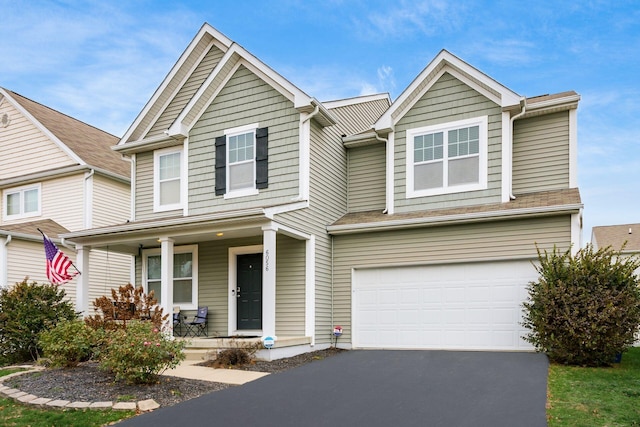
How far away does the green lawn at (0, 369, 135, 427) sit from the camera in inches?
243

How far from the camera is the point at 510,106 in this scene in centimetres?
1136

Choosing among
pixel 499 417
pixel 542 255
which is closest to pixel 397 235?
pixel 542 255

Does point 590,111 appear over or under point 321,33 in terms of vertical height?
under

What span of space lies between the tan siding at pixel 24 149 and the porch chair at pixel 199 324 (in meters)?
7.76

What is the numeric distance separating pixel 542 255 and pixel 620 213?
23.6m

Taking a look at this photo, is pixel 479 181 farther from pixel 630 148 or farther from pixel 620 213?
pixel 620 213

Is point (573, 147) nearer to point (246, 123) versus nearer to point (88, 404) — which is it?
point (246, 123)

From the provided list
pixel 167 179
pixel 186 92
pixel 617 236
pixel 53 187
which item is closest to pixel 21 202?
pixel 53 187

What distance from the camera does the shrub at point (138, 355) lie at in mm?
7520

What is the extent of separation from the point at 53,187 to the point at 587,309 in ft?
53.0

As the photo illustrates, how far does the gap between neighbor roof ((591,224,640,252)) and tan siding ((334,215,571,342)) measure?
55.3 ft

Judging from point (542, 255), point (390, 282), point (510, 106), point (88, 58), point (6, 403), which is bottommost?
point (6, 403)

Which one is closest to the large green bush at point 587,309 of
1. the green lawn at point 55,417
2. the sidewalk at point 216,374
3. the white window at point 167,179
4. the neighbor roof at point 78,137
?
the sidewalk at point 216,374

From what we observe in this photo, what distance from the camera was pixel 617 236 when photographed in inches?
1066
